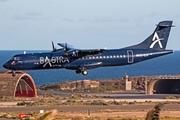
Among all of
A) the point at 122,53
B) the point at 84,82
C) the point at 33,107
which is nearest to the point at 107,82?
the point at 84,82

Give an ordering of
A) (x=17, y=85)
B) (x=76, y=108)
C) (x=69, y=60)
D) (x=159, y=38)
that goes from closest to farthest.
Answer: (x=69, y=60)
(x=159, y=38)
(x=76, y=108)
(x=17, y=85)

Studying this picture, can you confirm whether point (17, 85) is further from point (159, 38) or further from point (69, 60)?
point (69, 60)

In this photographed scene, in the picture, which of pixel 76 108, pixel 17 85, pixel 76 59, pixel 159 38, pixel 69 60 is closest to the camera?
pixel 69 60

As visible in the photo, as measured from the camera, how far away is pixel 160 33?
5875 centimetres

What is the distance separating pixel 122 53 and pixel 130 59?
1.34 m

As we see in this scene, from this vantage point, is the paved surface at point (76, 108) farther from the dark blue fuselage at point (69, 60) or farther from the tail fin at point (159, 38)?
the tail fin at point (159, 38)

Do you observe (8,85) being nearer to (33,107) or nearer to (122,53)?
(33,107)

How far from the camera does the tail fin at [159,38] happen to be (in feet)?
190

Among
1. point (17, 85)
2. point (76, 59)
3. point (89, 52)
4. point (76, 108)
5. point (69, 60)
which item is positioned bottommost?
point (76, 108)

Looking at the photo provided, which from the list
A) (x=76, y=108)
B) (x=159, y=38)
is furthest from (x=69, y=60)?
(x=159, y=38)

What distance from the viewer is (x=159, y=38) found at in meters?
58.5

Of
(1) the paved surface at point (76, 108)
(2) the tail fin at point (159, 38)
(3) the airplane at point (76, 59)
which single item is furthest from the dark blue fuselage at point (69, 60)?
(1) the paved surface at point (76, 108)

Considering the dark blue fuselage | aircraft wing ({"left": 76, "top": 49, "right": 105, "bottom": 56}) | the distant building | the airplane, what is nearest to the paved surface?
the airplane

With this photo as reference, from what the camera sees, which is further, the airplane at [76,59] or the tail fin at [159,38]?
the tail fin at [159,38]
